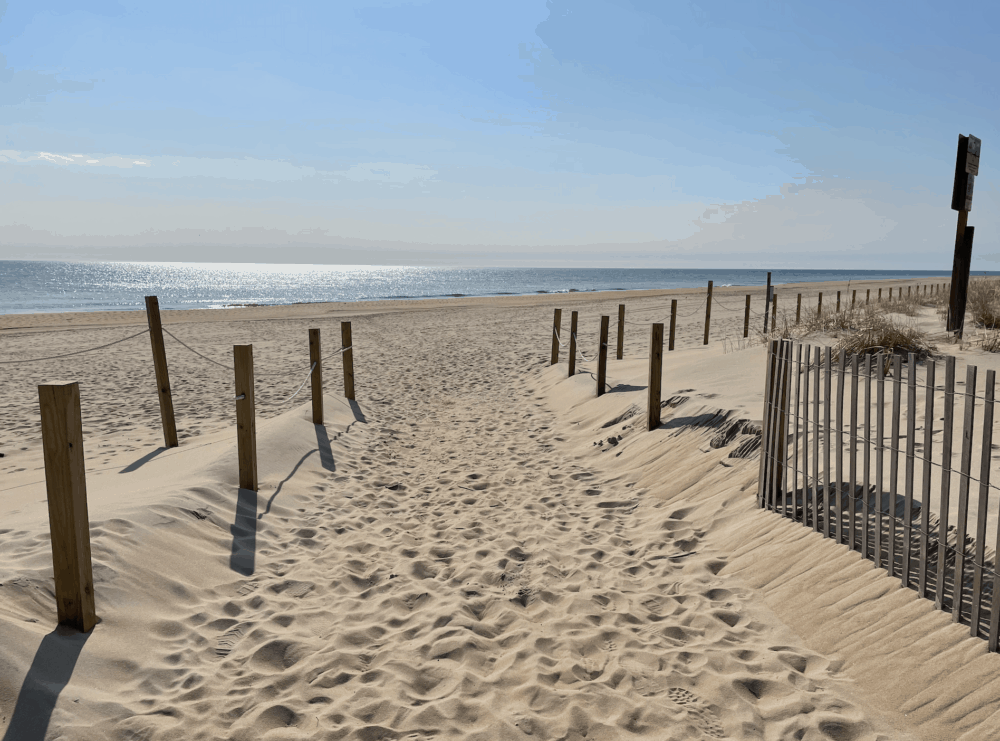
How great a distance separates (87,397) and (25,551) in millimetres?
7627

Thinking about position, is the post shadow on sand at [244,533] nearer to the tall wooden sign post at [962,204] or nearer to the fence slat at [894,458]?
the fence slat at [894,458]

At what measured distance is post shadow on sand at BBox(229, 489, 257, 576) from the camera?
166 inches

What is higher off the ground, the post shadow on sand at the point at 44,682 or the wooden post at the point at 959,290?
the wooden post at the point at 959,290

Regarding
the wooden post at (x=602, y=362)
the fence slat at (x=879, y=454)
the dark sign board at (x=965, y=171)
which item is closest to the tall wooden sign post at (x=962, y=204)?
the dark sign board at (x=965, y=171)

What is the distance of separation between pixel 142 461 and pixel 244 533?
2885 millimetres

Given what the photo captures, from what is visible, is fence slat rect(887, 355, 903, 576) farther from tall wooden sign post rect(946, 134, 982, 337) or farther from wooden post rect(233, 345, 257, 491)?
tall wooden sign post rect(946, 134, 982, 337)

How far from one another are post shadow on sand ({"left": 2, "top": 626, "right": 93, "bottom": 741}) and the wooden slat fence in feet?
12.2

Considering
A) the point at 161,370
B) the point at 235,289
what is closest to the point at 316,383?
the point at 161,370

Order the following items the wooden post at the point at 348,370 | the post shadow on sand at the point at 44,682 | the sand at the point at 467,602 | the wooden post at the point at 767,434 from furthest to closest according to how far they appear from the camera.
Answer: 1. the wooden post at the point at 348,370
2. the wooden post at the point at 767,434
3. the sand at the point at 467,602
4. the post shadow on sand at the point at 44,682

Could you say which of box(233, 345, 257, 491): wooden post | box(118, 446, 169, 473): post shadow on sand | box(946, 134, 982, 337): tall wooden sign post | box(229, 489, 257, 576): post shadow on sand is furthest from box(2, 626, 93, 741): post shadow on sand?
box(946, 134, 982, 337): tall wooden sign post

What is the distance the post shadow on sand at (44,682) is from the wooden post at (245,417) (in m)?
2.44

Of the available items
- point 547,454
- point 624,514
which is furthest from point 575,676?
point 547,454

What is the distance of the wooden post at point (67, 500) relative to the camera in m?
2.75

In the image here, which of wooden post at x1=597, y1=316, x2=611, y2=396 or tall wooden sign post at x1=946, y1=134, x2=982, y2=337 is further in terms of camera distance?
tall wooden sign post at x1=946, y1=134, x2=982, y2=337
